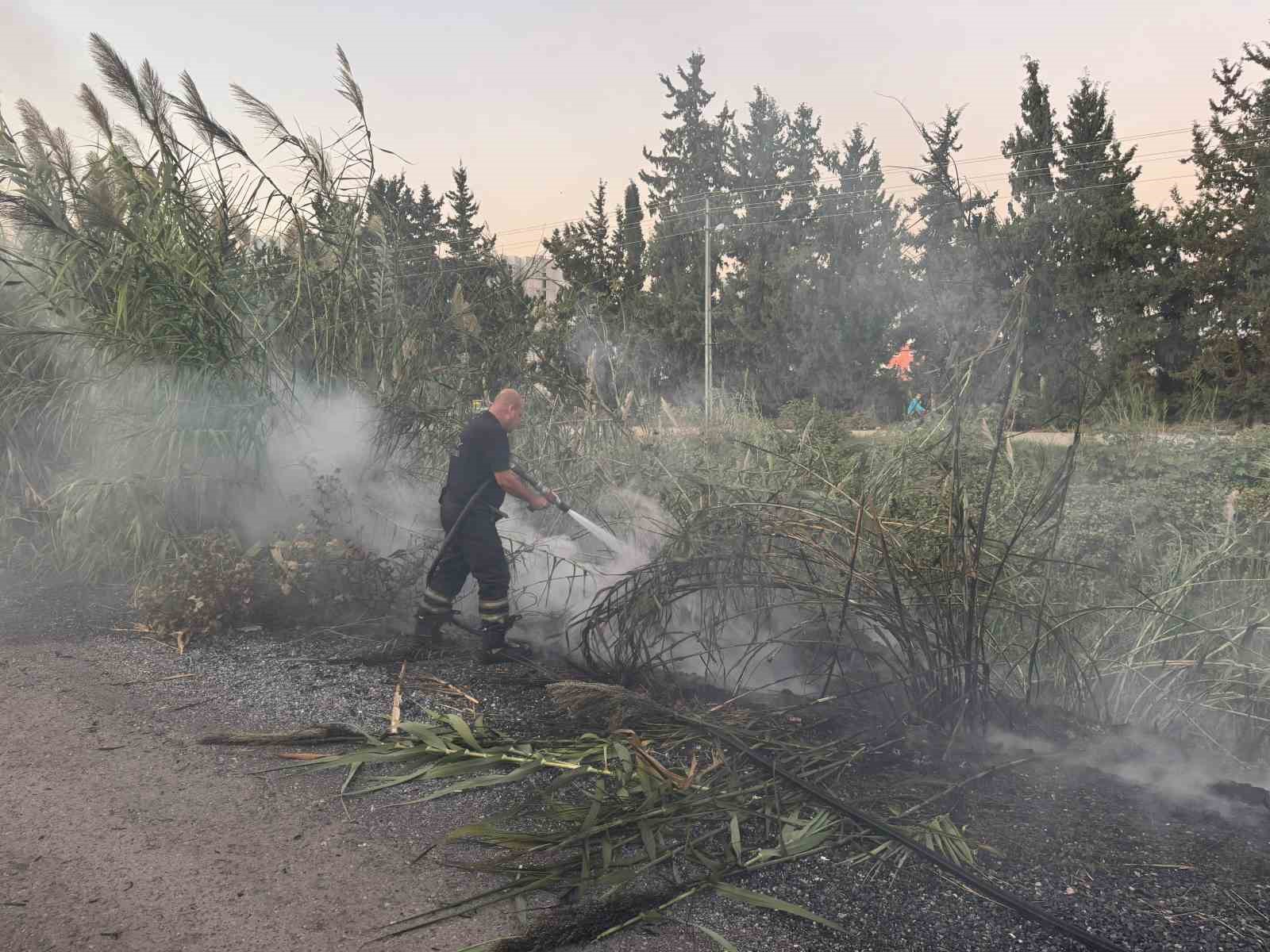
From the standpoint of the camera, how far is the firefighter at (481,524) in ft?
18.8

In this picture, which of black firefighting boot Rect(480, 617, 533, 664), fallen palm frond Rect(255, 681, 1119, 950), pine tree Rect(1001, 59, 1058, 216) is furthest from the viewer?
A: pine tree Rect(1001, 59, 1058, 216)

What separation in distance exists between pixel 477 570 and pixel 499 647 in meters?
0.49

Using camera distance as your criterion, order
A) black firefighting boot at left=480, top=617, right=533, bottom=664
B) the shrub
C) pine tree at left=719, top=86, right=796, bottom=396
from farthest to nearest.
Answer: pine tree at left=719, top=86, right=796, bottom=396 → the shrub → black firefighting boot at left=480, top=617, right=533, bottom=664

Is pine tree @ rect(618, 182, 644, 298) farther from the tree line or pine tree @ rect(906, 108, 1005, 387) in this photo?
pine tree @ rect(906, 108, 1005, 387)

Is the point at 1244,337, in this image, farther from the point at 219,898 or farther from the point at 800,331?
the point at 219,898

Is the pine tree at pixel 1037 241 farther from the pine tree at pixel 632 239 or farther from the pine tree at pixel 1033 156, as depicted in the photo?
the pine tree at pixel 632 239

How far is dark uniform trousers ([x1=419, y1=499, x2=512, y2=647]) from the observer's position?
5.69 metres

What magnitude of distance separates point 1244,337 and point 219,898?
2427 cm

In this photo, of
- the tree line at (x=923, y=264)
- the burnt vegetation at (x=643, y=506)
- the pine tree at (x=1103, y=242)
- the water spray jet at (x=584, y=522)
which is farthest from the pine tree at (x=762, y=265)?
the water spray jet at (x=584, y=522)

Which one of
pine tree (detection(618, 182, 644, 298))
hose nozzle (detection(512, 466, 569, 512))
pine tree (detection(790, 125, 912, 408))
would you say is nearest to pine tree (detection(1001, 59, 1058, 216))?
pine tree (detection(790, 125, 912, 408))

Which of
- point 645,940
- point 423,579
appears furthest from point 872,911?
point 423,579

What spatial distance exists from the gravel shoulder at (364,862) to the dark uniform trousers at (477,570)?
3.53 ft

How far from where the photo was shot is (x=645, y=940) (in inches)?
103

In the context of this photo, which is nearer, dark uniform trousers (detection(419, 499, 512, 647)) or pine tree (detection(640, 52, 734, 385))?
dark uniform trousers (detection(419, 499, 512, 647))
